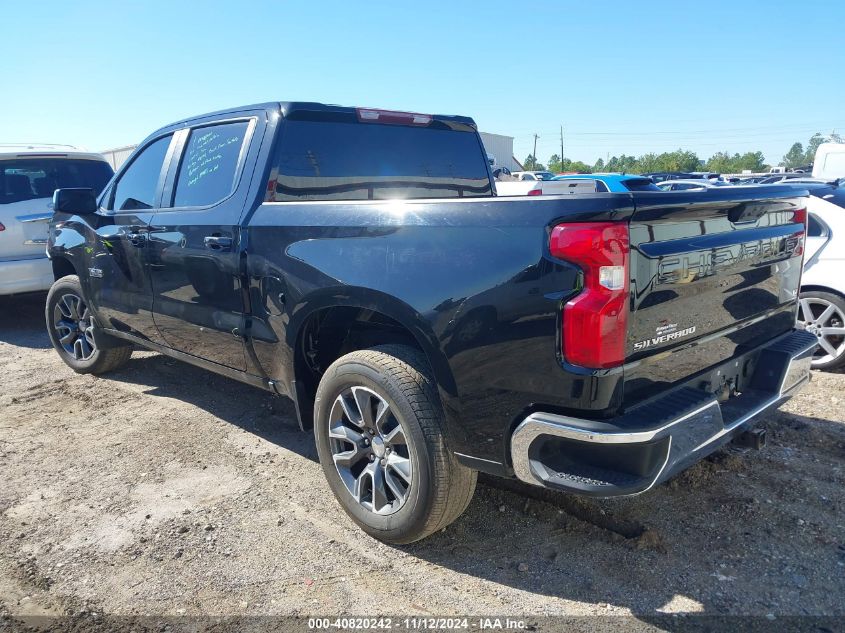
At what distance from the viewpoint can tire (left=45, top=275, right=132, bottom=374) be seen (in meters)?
5.38

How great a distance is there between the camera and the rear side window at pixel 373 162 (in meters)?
3.52

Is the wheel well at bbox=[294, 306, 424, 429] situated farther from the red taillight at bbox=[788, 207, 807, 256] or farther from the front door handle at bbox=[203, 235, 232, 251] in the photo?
the red taillight at bbox=[788, 207, 807, 256]

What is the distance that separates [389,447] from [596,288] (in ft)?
4.02

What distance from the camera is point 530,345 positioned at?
2289mm

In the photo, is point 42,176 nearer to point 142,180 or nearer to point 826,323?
point 142,180

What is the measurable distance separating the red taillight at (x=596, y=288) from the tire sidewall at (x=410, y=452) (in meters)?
0.82

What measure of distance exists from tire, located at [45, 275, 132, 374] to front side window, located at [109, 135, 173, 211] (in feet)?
3.31

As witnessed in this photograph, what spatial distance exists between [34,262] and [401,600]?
20.5ft

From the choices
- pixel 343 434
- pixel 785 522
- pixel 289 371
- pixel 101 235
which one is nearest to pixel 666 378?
pixel 785 522

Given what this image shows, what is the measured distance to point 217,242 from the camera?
3553 mm

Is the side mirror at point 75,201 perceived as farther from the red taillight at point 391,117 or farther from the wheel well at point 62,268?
the red taillight at point 391,117

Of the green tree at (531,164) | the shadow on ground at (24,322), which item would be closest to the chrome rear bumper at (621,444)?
the shadow on ground at (24,322)

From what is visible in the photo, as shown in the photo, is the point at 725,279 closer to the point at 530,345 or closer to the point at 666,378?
the point at 666,378

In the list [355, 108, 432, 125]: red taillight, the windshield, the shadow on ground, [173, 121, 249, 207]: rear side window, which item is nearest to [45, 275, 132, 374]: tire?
the shadow on ground
